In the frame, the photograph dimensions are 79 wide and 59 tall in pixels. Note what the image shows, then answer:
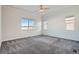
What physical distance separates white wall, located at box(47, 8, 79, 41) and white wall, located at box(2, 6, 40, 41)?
233 cm

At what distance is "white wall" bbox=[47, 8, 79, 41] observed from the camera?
173 inches

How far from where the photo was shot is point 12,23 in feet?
15.4

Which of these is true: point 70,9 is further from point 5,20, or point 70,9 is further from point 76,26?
point 5,20

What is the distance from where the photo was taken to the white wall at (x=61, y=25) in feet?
14.4

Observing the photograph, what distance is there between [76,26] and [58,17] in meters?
1.67

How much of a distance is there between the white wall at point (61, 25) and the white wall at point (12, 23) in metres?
2.33

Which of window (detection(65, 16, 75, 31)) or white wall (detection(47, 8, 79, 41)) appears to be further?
window (detection(65, 16, 75, 31))

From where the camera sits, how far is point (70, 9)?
15.2 feet

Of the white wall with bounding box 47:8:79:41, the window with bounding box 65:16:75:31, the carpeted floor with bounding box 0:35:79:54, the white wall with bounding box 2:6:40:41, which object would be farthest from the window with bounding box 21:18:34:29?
the window with bounding box 65:16:75:31

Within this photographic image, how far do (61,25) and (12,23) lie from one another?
3634mm

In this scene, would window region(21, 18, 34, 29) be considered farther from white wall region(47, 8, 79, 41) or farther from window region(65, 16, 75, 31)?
window region(65, 16, 75, 31)

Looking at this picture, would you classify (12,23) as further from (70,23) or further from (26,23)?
(70,23)
